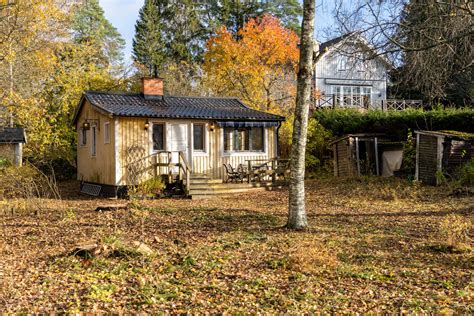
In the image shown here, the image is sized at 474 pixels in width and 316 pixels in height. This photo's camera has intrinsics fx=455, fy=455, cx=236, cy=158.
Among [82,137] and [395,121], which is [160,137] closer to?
[82,137]

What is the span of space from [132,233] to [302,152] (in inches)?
142

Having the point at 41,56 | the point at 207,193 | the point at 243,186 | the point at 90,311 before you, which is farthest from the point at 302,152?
the point at 41,56

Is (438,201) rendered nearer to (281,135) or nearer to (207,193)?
(207,193)

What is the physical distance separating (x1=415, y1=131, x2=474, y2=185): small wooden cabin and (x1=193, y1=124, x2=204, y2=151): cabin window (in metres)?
8.13

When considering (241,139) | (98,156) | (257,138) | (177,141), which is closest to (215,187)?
(177,141)

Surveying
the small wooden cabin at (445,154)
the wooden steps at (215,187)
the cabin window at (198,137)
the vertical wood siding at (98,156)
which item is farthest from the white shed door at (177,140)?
the small wooden cabin at (445,154)

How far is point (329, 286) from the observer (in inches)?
219

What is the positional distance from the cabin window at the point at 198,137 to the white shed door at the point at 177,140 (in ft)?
1.41

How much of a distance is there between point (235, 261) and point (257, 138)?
40.3 ft

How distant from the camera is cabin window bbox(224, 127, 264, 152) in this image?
1816 centimetres

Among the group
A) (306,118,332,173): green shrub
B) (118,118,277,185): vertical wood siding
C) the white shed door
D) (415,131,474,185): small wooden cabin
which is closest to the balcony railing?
(306,118,332,173): green shrub

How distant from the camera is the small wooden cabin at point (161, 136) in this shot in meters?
15.9

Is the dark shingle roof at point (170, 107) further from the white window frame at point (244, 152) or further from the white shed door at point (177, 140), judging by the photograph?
the white window frame at point (244, 152)

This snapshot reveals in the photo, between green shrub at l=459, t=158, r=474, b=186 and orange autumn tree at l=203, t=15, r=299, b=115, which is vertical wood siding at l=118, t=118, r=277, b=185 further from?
orange autumn tree at l=203, t=15, r=299, b=115
